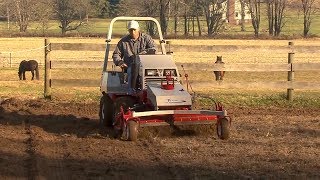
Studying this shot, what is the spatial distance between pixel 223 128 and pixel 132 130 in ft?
4.45

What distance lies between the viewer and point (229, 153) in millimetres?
8398

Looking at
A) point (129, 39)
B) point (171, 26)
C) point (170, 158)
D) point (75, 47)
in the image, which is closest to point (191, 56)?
point (75, 47)

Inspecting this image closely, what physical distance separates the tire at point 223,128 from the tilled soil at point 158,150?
114 millimetres

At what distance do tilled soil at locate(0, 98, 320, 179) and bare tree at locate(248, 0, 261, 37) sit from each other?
64038 mm

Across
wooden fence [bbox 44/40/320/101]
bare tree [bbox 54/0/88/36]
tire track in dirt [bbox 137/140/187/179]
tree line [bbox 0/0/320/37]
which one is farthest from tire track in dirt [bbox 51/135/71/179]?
bare tree [bbox 54/0/88/36]

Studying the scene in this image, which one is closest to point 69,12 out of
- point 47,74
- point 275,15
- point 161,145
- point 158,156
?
point 275,15

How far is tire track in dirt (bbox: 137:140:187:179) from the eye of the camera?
6.97m

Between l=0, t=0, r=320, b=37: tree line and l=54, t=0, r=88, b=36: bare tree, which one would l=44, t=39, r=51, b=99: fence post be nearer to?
l=0, t=0, r=320, b=37: tree line

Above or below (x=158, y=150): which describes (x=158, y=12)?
above

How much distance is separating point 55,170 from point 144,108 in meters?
2.96

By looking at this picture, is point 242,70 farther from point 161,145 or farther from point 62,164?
point 62,164

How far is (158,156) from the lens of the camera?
8.13 meters

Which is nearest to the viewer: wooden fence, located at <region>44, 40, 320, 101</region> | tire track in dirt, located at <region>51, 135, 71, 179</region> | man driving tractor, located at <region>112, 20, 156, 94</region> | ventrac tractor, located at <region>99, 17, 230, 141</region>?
tire track in dirt, located at <region>51, 135, 71, 179</region>

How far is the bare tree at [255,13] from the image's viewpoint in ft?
248
